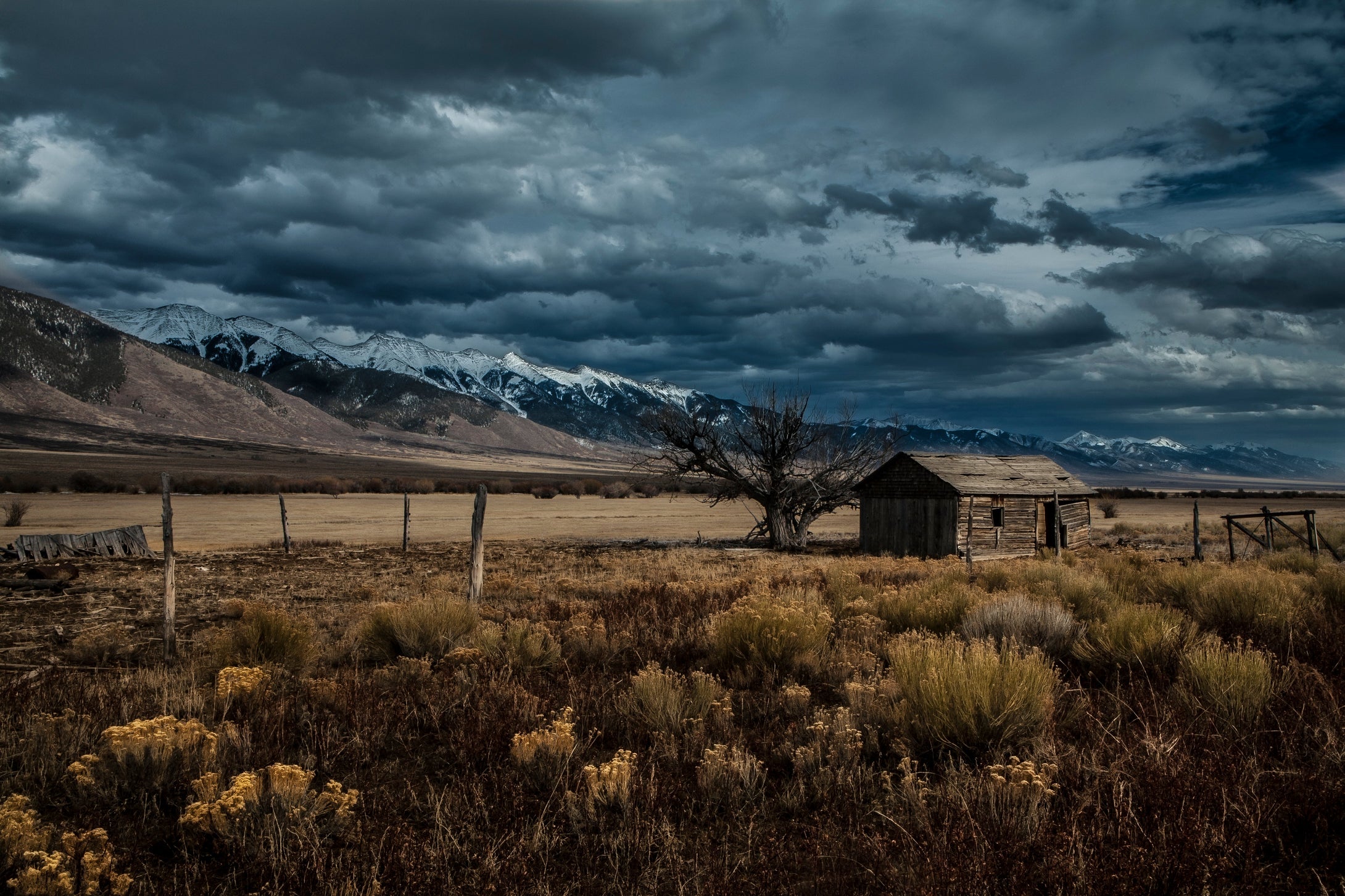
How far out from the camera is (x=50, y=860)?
11.8 feet

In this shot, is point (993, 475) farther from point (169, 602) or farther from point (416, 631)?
point (169, 602)

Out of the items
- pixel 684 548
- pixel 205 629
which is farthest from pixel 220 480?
pixel 205 629

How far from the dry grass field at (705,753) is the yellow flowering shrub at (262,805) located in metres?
0.02

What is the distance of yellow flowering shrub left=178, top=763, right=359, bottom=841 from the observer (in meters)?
4.24

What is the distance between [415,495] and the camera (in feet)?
238

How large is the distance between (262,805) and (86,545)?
22.8 m

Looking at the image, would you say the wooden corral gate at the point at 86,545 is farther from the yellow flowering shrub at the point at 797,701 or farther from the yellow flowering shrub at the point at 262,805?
the yellow flowering shrub at the point at 797,701

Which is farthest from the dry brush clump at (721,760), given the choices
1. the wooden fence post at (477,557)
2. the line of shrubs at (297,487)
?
the line of shrubs at (297,487)

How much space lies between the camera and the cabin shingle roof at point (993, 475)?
29.4 meters

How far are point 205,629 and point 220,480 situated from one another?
65.1m

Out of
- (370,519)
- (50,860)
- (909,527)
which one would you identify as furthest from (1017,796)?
(370,519)

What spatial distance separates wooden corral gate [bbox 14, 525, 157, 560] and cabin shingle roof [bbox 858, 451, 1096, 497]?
25.4 metres

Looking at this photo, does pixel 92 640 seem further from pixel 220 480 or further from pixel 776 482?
pixel 220 480

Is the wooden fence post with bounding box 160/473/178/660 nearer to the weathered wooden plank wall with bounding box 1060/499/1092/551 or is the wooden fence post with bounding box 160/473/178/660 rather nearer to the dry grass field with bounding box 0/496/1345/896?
the dry grass field with bounding box 0/496/1345/896
